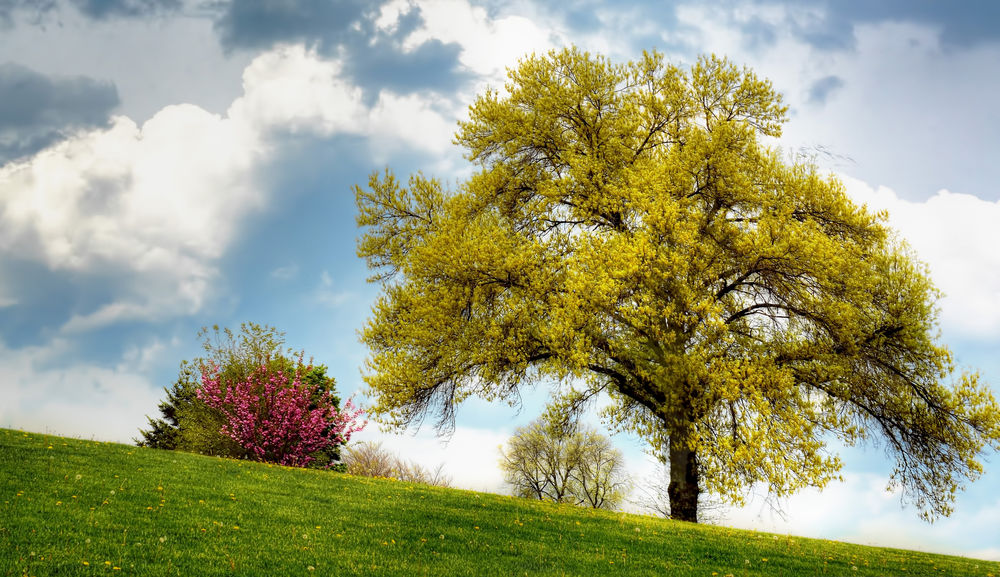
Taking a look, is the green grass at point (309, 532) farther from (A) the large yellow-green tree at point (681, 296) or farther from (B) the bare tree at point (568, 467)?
(B) the bare tree at point (568, 467)

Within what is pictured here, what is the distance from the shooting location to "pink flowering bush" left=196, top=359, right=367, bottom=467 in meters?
19.3

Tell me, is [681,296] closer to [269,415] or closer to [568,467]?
[269,415]

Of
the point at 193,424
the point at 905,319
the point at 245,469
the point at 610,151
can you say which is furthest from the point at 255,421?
the point at 905,319

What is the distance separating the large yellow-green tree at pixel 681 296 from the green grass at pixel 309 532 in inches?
110

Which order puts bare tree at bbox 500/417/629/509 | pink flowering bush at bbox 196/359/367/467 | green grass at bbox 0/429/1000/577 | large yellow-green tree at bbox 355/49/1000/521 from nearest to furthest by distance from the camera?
green grass at bbox 0/429/1000/577
large yellow-green tree at bbox 355/49/1000/521
pink flowering bush at bbox 196/359/367/467
bare tree at bbox 500/417/629/509

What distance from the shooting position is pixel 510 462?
116 feet

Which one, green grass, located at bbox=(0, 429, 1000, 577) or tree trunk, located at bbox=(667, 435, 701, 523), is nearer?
green grass, located at bbox=(0, 429, 1000, 577)

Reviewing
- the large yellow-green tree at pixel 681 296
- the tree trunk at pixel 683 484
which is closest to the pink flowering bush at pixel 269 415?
the large yellow-green tree at pixel 681 296

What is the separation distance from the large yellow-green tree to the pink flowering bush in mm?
3462

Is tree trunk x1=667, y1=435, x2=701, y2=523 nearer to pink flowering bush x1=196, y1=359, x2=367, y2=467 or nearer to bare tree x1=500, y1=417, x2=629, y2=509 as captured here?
pink flowering bush x1=196, y1=359, x2=367, y2=467

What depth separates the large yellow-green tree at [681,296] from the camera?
1463 centimetres

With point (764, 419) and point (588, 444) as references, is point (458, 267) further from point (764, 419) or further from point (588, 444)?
point (588, 444)

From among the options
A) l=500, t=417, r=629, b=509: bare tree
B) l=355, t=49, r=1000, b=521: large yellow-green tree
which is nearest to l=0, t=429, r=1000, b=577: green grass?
l=355, t=49, r=1000, b=521: large yellow-green tree

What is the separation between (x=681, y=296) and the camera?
14.8 m
